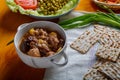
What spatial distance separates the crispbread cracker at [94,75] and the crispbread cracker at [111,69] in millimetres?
16

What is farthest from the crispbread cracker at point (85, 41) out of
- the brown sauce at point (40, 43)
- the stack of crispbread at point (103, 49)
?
the brown sauce at point (40, 43)

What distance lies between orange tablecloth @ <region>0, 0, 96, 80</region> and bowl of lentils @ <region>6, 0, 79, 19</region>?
54 mm

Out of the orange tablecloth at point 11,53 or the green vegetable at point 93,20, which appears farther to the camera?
the green vegetable at point 93,20

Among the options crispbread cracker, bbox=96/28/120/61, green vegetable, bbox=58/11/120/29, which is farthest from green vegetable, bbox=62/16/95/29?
crispbread cracker, bbox=96/28/120/61

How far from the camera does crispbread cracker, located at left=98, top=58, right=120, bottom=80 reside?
3.28ft

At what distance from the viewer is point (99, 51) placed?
1.11 m

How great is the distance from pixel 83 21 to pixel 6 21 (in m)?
0.40

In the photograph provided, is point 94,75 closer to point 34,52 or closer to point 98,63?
point 98,63

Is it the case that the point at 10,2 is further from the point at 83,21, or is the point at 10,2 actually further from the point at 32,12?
the point at 83,21

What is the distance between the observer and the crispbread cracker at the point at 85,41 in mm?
1150

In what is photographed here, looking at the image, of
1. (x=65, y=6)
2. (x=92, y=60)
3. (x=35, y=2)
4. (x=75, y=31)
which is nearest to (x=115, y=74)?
(x=92, y=60)

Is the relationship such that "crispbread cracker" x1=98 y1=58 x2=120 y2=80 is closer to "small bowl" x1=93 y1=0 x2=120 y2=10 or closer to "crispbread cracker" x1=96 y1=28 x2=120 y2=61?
"crispbread cracker" x1=96 y1=28 x2=120 y2=61

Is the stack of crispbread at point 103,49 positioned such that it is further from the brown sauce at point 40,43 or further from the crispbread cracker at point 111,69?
the brown sauce at point 40,43

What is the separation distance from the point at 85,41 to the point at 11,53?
350 millimetres
